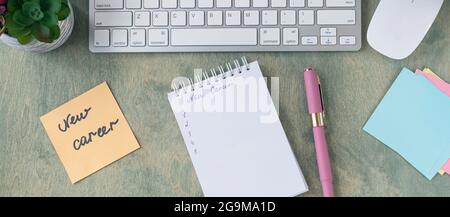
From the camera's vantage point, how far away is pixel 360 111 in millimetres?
730

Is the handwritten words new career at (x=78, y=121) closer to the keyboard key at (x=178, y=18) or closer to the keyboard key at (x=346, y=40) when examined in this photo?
the keyboard key at (x=178, y=18)

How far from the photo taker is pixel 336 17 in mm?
728

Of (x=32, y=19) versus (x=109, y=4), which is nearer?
(x=32, y=19)

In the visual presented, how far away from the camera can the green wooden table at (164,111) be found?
72 centimetres

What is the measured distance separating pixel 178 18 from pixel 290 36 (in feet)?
0.52

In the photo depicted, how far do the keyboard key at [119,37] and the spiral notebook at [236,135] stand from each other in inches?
3.8

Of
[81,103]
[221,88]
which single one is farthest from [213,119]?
[81,103]

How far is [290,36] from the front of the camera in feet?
2.40

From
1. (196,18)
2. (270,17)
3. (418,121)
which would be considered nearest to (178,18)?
(196,18)

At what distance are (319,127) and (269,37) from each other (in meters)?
0.14

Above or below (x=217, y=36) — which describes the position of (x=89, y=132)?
below

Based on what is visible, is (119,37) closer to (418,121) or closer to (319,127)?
(319,127)

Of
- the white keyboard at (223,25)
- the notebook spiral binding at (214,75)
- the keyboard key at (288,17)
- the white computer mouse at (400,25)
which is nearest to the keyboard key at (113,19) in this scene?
the white keyboard at (223,25)
